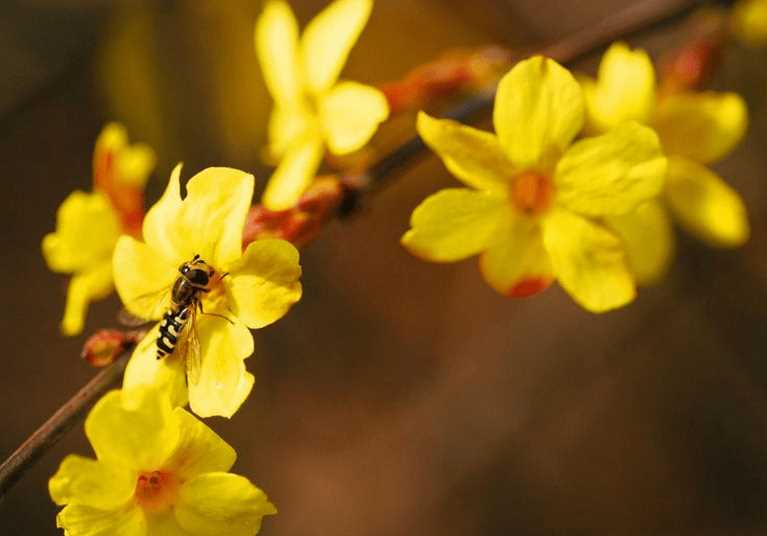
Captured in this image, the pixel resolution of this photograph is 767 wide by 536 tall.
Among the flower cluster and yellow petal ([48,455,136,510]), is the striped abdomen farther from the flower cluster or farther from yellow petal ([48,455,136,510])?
the flower cluster

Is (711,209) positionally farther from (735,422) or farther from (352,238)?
(352,238)

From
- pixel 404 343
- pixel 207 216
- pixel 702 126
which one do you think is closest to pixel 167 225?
pixel 207 216

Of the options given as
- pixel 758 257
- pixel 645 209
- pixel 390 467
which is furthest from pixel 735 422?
pixel 645 209

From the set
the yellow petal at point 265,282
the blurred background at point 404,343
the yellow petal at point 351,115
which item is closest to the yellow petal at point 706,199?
the yellow petal at point 351,115

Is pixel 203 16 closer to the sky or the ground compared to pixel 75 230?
closer to the sky

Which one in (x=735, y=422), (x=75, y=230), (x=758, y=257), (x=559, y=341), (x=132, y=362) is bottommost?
(x=735, y=422)

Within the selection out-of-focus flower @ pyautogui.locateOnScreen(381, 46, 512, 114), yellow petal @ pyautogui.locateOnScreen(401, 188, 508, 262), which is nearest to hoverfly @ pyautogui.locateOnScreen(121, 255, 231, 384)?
yellow petal @ pyautogui.locateOnScreen(401, 188, 508, 262)
